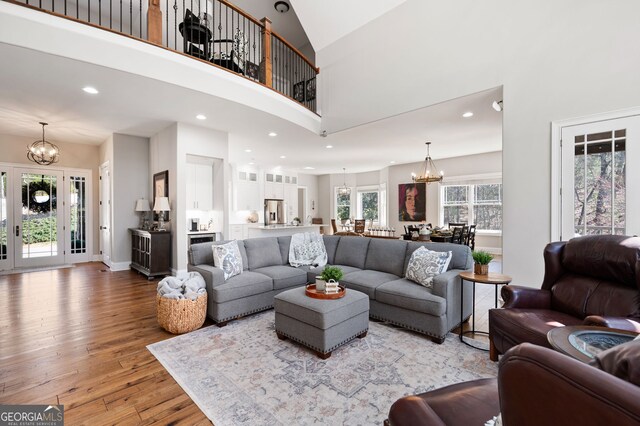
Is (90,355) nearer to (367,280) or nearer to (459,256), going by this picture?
(367,280)

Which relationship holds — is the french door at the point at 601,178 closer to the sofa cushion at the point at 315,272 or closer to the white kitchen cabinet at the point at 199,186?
the sofa cushion at the point at 315,272

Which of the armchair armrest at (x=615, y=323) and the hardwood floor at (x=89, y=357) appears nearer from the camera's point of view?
the armchair armrest at (x=615, y=323)

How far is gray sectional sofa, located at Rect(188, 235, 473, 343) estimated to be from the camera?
2.89 metres

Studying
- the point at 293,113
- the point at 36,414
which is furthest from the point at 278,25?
the point at 36,414

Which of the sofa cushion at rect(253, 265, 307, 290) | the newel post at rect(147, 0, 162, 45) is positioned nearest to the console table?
the sofa cushion at rect(253, 265, 307, 290)

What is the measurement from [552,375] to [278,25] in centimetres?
908

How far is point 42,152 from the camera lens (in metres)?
6.08

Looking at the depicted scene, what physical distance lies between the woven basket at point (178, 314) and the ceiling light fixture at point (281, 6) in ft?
23.1

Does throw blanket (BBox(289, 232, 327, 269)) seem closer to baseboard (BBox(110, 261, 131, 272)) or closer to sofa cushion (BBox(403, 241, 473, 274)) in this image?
sofa cushion (BBox(403, 241, 473, 274))

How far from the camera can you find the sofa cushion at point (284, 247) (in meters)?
4.41

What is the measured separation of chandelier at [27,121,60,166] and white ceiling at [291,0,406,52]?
6.03 meters

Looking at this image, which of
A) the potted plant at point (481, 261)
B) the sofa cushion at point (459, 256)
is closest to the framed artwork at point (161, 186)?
the sofa cushion at point (459, 256)

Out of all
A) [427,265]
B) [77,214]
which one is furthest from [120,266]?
[427,265]

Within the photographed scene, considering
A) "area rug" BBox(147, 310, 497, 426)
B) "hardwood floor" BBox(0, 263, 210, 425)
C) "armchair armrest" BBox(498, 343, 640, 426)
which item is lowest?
"area rug" BBox(147, 310, 497, 426)
